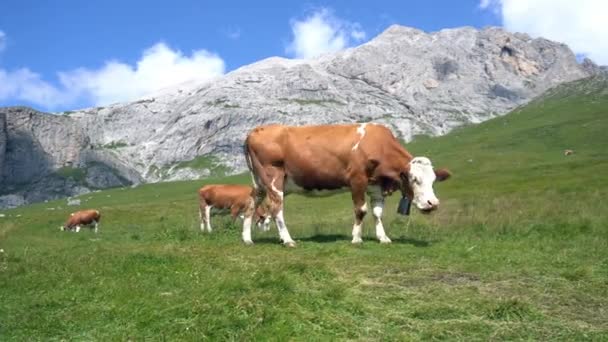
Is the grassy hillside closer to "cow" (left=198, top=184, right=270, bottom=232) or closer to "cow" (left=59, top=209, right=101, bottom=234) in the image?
"cow" (left=198, top=184, right=270, bottom=232)

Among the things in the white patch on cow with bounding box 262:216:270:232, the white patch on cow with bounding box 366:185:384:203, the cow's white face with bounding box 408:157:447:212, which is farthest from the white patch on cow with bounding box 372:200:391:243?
the white patch on cow with bounding box 262:216:270:232

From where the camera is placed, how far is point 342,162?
17891 millimetres

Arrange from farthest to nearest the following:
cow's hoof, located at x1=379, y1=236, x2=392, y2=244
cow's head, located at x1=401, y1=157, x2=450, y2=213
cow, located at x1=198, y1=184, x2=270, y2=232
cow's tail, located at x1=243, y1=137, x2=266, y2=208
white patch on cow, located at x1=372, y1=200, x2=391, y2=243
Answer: cow, located at x1=198, y1=184, x2=270, y2=232 < cow's tail, located at x1=243, y1=137, x2=266, y2=208 < white patch on cow, located at x1=372, y1=200, x2=391, y2=243 < cow's hoof, located at x1=379, y1=236, x2=392, y2=244 < cow's head, located at x1=401, y1=157, x2=450, y2=213

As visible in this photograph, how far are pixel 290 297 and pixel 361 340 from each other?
7.47 ft

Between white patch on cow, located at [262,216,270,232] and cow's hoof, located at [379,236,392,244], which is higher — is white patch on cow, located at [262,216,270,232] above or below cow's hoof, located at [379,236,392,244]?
above

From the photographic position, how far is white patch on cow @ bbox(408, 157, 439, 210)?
17078mm

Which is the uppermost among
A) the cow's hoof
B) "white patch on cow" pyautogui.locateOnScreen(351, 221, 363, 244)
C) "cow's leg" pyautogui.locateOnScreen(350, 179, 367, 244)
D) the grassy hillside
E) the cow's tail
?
the cow's tail

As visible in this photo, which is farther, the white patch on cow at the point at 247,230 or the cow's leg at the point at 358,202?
the white patch on cow at the point at 247,230

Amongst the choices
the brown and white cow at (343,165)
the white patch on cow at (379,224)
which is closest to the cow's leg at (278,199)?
the brown and white cow at (343,165)

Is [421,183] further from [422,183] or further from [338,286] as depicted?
[338,286]

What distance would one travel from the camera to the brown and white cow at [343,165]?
17688 mm

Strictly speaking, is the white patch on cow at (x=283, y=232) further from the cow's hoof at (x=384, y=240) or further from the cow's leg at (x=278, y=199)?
A: the cow's hoof at (x=384, y=240)

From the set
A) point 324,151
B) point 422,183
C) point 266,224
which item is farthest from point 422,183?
point 266,224

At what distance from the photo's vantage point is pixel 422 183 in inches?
679
